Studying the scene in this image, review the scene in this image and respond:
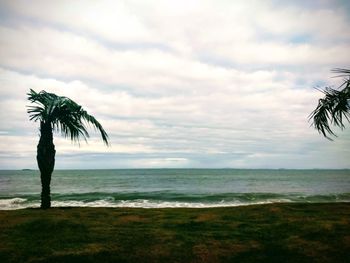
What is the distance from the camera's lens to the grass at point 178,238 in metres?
7.38

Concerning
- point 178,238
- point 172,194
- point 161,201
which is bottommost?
point 172,194

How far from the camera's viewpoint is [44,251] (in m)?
7.63

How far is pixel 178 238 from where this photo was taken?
8.80m

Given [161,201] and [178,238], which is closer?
[178,238]

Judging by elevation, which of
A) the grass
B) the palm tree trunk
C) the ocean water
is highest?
the palm tree trunk

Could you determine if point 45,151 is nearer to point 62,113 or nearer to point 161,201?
point 62,113

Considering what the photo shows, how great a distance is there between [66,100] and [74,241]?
7.04 metres

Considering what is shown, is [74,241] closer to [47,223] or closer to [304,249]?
[47,223]

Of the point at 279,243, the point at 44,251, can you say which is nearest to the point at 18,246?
the point at 44,251

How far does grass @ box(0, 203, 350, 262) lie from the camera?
738cm

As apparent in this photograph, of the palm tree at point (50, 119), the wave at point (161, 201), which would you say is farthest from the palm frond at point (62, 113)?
the wave at point (161, 201)

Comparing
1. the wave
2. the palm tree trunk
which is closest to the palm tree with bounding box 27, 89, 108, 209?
the palm tree trunk

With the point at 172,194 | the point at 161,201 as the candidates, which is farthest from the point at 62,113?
the point at 172,194

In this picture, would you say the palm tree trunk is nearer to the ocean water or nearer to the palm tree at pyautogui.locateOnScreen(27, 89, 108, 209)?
the palm tree at pyautogui.locateOnScreen(27, 89, 108, 209)
